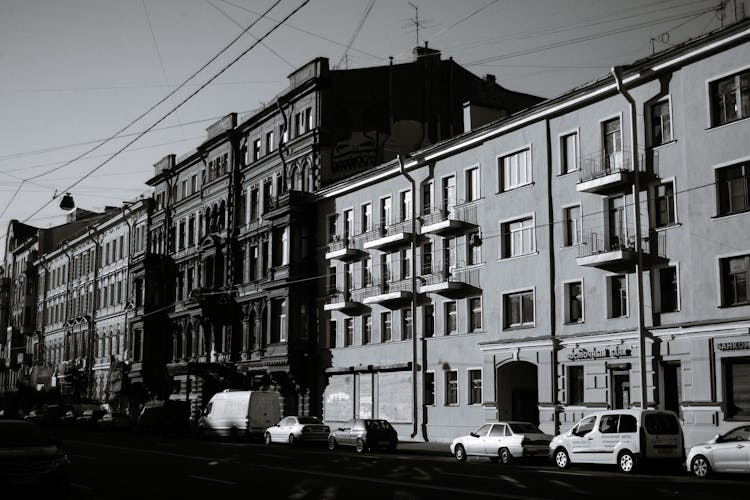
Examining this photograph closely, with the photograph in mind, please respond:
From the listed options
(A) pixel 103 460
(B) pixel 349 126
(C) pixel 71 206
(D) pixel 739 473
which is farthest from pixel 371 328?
(D) pixel 739 473

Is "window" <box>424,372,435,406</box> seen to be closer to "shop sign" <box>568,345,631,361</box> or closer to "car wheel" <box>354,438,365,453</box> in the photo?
"car wheel" <box>354,438,365,453</box>

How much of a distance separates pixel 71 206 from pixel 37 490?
85.5ft

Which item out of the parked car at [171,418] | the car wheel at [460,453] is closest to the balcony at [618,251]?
the car wheel at [460,453]

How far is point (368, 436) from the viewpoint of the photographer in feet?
110

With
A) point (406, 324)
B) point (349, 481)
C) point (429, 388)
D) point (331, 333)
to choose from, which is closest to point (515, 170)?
point (406, 324)

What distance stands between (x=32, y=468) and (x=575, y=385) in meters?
22.5

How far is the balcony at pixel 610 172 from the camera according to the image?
31.7m

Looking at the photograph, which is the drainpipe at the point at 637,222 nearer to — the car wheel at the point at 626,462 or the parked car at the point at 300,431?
the car wheel at the point at 626,462

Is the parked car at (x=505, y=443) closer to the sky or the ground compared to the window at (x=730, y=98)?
closer to the ground

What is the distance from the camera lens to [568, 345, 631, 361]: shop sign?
31.6 m

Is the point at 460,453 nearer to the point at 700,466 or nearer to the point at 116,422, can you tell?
the point at 700,466

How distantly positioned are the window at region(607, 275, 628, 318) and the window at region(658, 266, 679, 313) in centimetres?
151

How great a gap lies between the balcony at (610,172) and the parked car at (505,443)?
9.27m

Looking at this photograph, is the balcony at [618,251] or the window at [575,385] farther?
the window at [575,385]
